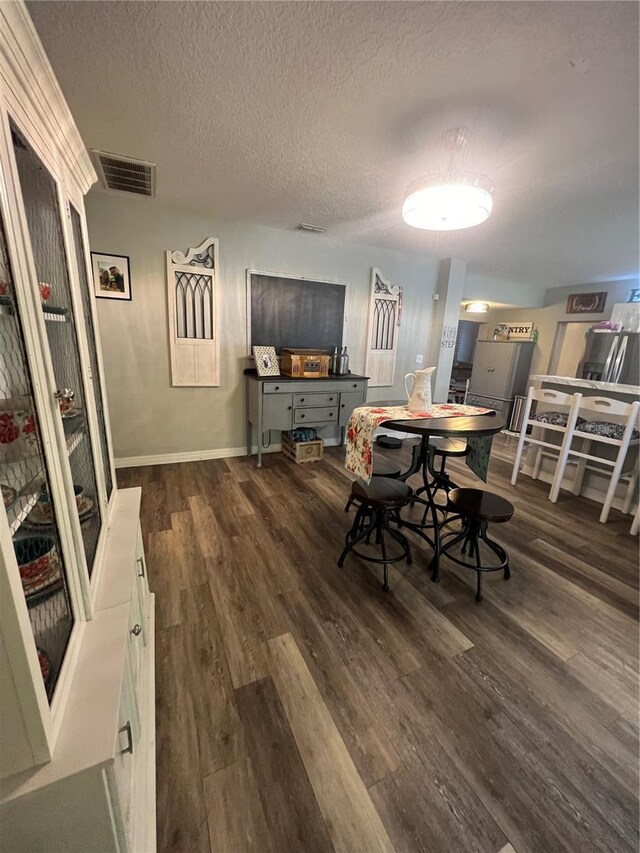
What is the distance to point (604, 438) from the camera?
9.13ft

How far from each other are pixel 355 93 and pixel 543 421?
3.04 metres

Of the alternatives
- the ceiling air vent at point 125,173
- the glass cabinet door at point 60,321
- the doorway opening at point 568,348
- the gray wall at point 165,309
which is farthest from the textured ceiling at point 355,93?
the doorway opening at point 568,348

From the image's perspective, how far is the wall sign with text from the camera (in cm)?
530

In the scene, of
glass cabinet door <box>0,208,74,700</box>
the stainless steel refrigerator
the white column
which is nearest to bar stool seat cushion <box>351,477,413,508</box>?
glass cabinet door <box>0,208,74,700</box>

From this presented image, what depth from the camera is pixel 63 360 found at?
1.04m

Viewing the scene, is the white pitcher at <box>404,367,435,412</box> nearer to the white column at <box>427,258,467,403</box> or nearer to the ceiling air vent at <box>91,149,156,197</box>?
the ceiling air vent at <box>91,149,156,197</box>

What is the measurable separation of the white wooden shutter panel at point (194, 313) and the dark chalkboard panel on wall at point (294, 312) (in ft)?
1.25

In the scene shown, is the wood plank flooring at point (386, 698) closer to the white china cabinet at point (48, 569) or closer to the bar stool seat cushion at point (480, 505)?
the white china cabinet at point (48, 569)

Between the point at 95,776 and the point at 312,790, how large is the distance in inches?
29.3

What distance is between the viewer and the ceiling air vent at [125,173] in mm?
2172

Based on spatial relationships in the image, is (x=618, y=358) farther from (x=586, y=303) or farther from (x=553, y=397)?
(x=553, y=397)

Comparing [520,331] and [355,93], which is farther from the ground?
[355,93]

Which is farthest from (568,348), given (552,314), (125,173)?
(125,173)

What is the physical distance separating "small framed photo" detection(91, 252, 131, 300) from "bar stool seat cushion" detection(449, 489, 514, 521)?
322 cm
